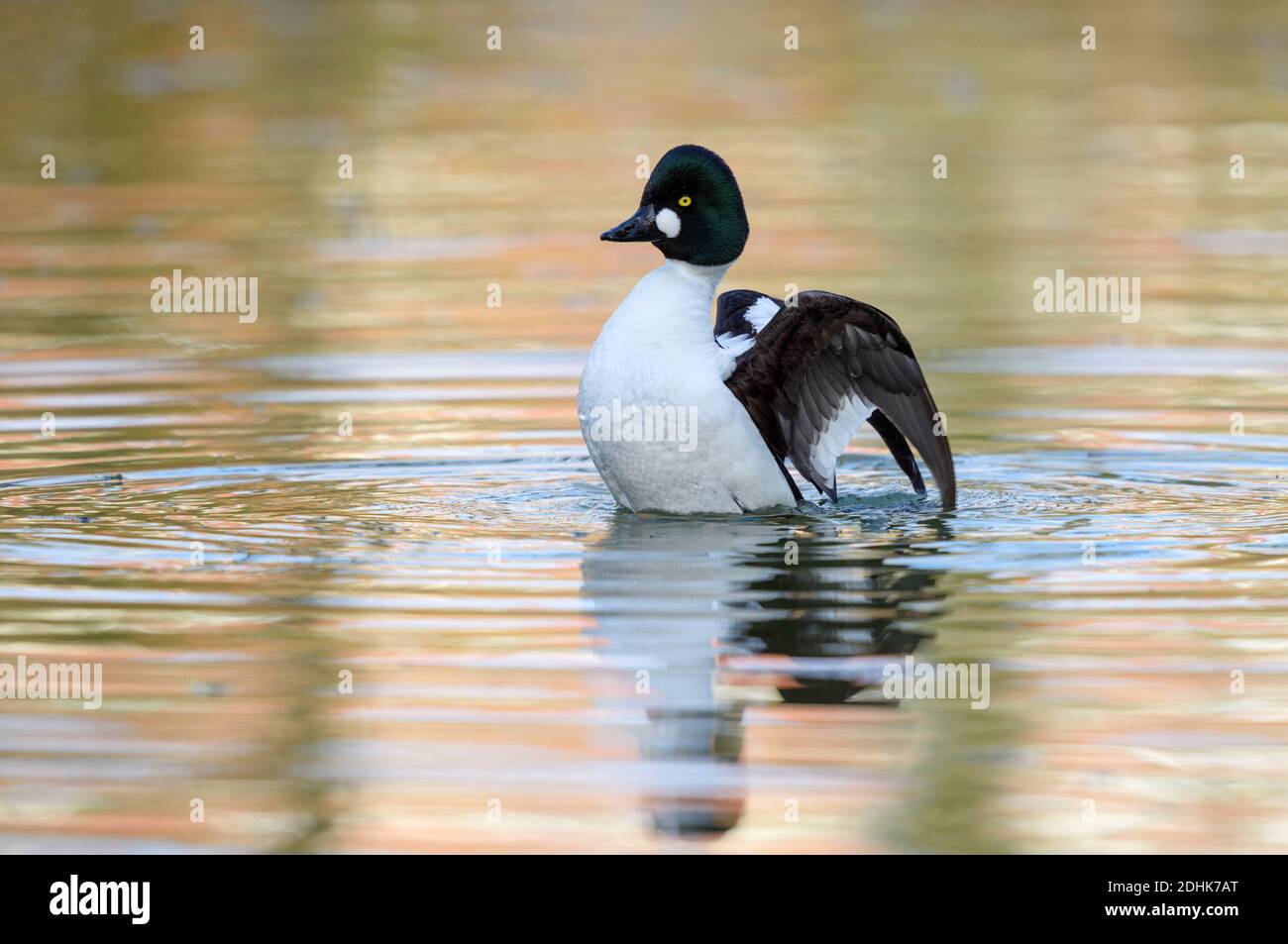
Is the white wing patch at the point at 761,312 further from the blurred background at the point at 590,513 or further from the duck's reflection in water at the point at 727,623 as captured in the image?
the duck's reflection in water at the point at 727,623

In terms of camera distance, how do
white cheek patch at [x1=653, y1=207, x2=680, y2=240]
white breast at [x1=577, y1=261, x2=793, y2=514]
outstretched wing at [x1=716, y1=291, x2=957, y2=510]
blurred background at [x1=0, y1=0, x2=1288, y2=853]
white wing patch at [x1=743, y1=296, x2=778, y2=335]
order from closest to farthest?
1. blurred background at [x1=0, y1=0, x2=1288, y2=853]
2. white breast at [x1=577, y1=261, x2=793, y2=514]
3. outstretched wing at [x1=716, y1=291, x2=957, y2=510]
4. white cheek patch at [x1=653, y1=207, x2=680, y2=240]
5. white wing patch at [x1=743, y1=296, x2=778, y2=335]

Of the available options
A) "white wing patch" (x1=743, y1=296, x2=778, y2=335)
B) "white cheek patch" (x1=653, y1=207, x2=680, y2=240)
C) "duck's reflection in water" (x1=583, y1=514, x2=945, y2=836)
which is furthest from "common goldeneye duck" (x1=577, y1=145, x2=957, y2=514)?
"white wing patch" (x1=743, y1=296, x2=778, y2=335)

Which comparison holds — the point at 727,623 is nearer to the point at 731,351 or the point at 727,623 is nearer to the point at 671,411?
the point at 671,411

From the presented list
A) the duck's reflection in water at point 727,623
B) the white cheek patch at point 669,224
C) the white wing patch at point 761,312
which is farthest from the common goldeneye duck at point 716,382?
the white wing patch at point 761,312

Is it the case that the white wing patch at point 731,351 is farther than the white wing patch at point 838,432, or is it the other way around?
the white wing patch at point 838,432

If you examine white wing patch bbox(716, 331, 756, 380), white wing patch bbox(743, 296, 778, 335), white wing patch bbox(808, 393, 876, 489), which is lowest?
white wing patch bbox(808, 393, 876, 489)

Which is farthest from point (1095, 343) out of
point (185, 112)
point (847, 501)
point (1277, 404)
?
point (185, 112)

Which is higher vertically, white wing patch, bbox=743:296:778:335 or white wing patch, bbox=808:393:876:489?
white wing patch, bbox=743:296:778:335

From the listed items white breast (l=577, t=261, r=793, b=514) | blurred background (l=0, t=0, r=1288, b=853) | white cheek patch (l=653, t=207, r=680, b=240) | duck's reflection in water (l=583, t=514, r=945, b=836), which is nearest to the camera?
blurred background (l=0, t=0, r=1288, b=853)

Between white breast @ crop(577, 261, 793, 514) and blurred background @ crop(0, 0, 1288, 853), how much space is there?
0.18 meters

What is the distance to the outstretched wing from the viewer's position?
892 centimetres

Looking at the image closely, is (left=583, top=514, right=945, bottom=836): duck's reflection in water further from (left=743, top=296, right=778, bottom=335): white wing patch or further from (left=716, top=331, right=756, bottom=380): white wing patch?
(left=743, top=296, right=778, bottom=335): white wing patch

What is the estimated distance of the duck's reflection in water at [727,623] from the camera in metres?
6.11

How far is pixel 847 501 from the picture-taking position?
31.8 ft
